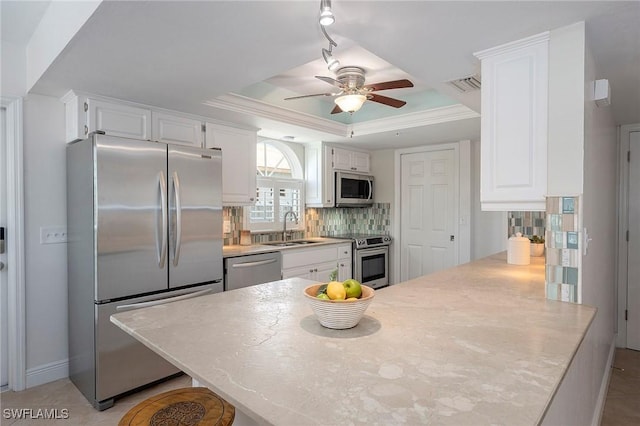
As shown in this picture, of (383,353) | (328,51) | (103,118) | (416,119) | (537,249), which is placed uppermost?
(416,119)

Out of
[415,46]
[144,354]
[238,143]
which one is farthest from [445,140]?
[144,354]

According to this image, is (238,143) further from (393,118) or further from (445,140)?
(445,140)

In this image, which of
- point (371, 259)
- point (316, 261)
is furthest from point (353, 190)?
Answer: point (316, 261)

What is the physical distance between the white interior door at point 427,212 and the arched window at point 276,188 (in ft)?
4.81

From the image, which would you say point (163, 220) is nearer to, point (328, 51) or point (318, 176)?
point (328, 51)

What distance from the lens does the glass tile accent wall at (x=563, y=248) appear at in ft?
5.34

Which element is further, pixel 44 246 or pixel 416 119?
pixel 416 119

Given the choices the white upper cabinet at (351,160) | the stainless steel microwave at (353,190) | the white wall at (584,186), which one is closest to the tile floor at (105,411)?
the white wall at (584,186)

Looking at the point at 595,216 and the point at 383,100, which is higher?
the point at 383,100

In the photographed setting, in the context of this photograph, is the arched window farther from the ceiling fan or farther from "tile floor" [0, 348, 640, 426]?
"tile floor" [0, 348, 640, 426]

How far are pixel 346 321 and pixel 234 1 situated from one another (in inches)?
51.9

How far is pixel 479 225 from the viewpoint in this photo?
4.46 meters

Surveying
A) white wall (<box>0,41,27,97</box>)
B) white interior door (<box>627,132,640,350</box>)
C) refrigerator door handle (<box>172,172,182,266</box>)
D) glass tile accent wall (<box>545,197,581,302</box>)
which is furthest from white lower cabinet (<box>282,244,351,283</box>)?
white interior door (<box>627,132,640,350</box>)

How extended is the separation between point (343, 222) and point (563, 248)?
3803 mm
